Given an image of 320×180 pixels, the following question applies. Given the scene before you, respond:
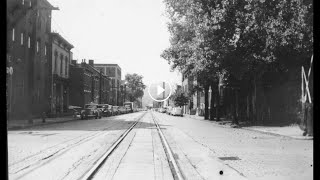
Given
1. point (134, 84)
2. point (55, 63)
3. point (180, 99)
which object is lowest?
point (180, 99)

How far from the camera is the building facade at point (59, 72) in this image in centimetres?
5262

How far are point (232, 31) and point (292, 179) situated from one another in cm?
2168

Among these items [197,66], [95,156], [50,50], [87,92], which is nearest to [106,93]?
[87,92]

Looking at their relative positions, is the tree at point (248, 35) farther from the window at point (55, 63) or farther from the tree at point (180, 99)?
the tree at point (180, 99)

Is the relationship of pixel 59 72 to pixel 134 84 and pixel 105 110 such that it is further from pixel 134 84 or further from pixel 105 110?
pixel 134 84

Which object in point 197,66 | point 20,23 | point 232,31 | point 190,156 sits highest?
point 20,23

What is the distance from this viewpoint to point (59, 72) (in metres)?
57.5

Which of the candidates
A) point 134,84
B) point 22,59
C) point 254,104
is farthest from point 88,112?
point 134,84

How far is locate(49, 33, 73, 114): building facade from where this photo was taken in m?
52.6

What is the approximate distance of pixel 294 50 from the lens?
28.8 meters

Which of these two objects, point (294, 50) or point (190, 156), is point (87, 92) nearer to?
point (294, 50)

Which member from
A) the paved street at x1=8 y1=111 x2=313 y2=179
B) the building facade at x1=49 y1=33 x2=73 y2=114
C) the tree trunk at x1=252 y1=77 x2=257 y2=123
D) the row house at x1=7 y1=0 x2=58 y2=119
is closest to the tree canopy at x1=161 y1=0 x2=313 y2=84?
the tree trunk at x1=252 y1=77 x2=257 y2=123

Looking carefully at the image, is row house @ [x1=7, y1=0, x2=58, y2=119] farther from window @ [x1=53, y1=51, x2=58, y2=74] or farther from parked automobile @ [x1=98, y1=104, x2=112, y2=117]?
parked automobile @ [x1=98, y1=104, x2=112, y2=117]

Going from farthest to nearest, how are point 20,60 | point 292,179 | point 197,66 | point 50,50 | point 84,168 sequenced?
point 50,50
point 20,60
point 197,66
point 84,168
point 292,179
